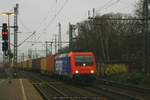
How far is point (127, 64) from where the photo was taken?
56.8 m

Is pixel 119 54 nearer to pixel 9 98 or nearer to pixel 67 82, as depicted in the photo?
pixel 67 82

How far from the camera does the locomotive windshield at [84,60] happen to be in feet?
123

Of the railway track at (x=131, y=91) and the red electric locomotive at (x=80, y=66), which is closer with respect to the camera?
the railway track at (x=131, y=91)

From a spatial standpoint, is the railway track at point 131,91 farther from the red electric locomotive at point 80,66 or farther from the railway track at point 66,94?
the red electric locomotive at point 80,66

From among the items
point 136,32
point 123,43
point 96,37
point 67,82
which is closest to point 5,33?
point 67,82

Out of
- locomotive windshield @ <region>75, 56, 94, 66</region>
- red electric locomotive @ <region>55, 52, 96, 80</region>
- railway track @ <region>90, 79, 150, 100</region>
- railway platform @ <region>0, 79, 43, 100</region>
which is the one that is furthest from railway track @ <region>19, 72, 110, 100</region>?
locomotive windshield @ <region>75, 56, 94, 66</region>

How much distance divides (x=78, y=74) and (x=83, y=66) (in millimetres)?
1075

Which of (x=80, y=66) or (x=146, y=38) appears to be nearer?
(x=146, y=38)

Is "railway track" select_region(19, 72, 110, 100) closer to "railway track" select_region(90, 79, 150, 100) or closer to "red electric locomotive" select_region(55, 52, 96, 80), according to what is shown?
"railway track" select_region(90, 79, 150, 100)

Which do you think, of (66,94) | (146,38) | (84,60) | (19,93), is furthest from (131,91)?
(84,60)

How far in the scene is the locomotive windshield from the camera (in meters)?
37.6

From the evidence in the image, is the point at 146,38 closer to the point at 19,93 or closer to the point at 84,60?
the point at 84,60

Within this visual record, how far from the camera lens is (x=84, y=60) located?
125 feet

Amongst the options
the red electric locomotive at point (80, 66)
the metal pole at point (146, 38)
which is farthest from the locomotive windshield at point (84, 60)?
the metal pole at point (146, 38)
